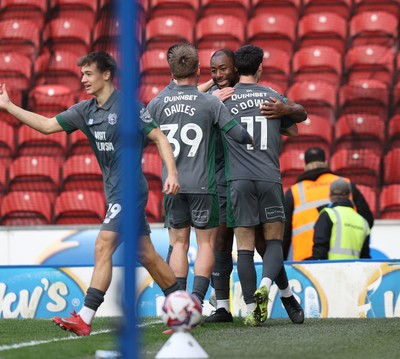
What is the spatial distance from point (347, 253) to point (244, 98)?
2450mm

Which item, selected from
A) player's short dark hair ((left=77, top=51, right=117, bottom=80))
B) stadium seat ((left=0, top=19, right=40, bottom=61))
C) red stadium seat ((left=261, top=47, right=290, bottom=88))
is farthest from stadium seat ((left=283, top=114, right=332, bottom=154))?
player's short dark hair ((left=77, top=51, right=117, bottom=80))

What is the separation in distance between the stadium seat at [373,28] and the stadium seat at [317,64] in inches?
19.3

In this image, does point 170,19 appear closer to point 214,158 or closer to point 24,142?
point 24,142

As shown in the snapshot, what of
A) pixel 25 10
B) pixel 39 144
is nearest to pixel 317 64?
pixel 39 144

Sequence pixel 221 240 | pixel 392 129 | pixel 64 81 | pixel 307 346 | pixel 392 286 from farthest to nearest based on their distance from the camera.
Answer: pixel 64 81 < pixel 392 129 < pixel 392 286 < pixel 221 240 < pixel 307 346

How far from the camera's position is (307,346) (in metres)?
5.25

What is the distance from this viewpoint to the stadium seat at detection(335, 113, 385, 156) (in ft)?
41.2

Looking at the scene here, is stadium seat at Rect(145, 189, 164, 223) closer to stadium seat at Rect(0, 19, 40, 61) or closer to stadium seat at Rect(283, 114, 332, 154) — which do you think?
stadium seat at Rect(283, 114, 332, 154)

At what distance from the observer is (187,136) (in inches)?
259

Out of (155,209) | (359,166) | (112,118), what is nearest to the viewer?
(112,118)

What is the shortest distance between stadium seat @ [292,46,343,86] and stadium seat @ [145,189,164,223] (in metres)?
3.11

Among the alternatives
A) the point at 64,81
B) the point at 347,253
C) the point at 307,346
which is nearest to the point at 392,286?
the point at 347,253

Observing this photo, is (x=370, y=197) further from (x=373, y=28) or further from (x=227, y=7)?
(x=227, y=7)

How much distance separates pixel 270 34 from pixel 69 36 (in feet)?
9.49
